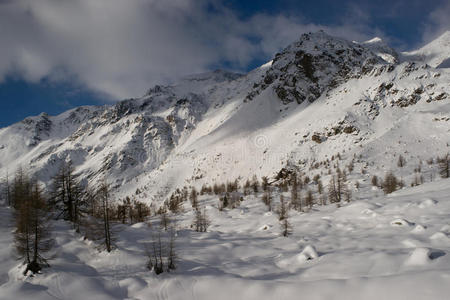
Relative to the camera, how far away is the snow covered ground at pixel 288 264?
5887 millimetres

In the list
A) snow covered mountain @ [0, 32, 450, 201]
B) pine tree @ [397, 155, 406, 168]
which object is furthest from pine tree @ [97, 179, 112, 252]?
pine tree @ [397, 155, 406, 168]

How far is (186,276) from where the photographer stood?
8.73 m

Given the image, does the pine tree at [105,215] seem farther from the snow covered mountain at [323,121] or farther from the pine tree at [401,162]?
the pine tree at [401,162]

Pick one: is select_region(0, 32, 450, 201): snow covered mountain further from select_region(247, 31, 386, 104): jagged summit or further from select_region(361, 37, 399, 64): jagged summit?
select_region(361, 37, 399, 64): jagged summit

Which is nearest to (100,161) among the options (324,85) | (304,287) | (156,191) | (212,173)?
(156,191)

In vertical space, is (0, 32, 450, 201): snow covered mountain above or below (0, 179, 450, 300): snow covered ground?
above

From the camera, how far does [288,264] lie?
9.62 metres

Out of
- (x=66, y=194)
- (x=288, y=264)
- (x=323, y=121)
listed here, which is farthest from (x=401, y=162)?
(x=66, y=194)

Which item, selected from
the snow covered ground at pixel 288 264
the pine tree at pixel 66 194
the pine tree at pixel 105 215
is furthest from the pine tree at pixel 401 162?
the pine tree at pixel 66 194

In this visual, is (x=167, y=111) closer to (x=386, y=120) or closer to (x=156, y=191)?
(x=156, y=191)

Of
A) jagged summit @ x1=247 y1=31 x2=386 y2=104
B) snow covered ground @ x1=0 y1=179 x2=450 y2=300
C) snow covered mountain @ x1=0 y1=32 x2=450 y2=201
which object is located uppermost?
jagged summit @ x1=247 y1=31 x2=386 y2=104

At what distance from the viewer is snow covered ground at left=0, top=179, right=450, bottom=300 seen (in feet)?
19.3

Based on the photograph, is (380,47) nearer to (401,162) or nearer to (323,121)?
(323,121)

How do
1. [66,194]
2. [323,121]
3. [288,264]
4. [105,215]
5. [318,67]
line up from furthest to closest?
[318,67] → [323,121] → [66,194] → [105,215] → [288,264]
